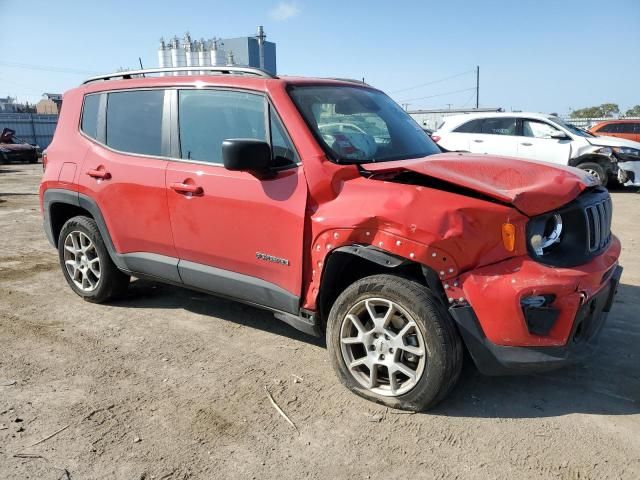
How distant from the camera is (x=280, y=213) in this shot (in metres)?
3.25

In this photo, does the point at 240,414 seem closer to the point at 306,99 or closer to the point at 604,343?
the point at 306,99

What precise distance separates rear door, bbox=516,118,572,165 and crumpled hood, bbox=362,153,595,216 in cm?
877

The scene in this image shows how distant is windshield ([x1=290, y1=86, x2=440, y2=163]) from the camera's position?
3.38m

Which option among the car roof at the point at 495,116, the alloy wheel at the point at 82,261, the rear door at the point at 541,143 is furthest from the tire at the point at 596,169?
the alloy wheel at the point at 82,261

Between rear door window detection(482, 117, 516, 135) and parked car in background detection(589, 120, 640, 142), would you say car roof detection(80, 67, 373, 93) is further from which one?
parked car in background detection(589, 120, 640, 142)

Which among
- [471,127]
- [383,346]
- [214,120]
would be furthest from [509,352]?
[471,127]

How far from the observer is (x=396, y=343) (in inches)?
114

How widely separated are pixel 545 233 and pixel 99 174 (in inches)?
133

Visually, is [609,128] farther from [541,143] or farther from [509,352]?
[509,352]

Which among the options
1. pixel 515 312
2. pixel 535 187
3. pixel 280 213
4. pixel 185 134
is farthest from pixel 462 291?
pixel 185 134

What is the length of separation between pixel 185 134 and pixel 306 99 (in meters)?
0.97

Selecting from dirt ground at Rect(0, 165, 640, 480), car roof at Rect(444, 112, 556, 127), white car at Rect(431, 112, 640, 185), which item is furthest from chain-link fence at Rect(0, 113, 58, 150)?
dirt ground at Rect(0, 165, 640, 480)

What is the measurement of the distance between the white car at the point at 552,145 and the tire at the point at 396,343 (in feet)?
29.7

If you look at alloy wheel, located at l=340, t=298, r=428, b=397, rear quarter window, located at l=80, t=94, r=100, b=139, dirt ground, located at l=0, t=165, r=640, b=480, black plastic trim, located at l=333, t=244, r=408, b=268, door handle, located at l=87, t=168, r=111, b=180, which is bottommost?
dirt ground, located at l=0, t=165, r=640, b=480
